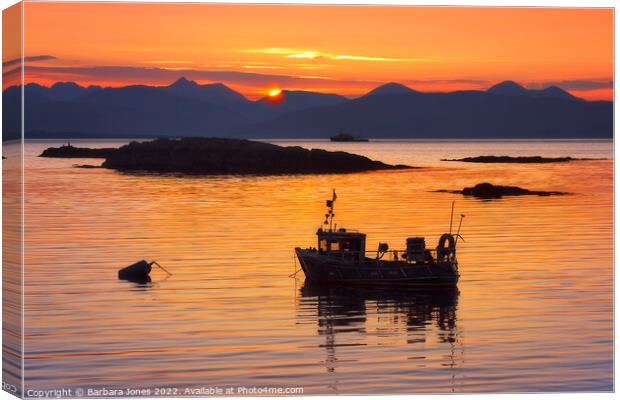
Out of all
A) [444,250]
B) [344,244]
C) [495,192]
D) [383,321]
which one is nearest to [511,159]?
[495,192]

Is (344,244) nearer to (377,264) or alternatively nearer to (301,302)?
(377,264)

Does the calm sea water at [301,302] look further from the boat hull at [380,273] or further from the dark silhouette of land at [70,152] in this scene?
the dark silhouette of land at [70,152]

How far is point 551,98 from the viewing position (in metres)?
38.1

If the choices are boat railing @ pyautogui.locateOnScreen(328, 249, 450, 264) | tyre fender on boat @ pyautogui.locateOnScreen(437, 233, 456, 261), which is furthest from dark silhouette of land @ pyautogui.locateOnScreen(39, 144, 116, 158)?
tyre fender on boat @ pyautogui.locateOnScreen(437, 233, 456, 261)

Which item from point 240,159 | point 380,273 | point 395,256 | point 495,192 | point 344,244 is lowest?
point 380,273

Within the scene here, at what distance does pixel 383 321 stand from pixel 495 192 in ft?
174

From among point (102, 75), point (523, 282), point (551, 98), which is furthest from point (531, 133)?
point (102, 75)

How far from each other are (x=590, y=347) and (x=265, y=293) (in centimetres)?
1529

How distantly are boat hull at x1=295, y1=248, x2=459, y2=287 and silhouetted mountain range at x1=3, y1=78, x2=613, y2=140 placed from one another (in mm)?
5473

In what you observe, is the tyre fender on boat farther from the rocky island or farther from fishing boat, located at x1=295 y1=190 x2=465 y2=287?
the rocky island

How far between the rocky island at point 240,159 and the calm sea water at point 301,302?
16.7 feet

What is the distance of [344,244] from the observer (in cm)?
4959

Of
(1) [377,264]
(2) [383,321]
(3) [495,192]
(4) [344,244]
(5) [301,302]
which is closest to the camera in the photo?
(2) [383,321]

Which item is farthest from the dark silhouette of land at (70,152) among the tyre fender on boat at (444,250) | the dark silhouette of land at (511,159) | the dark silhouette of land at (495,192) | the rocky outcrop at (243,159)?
the tyre fender on boat at (444,250)
